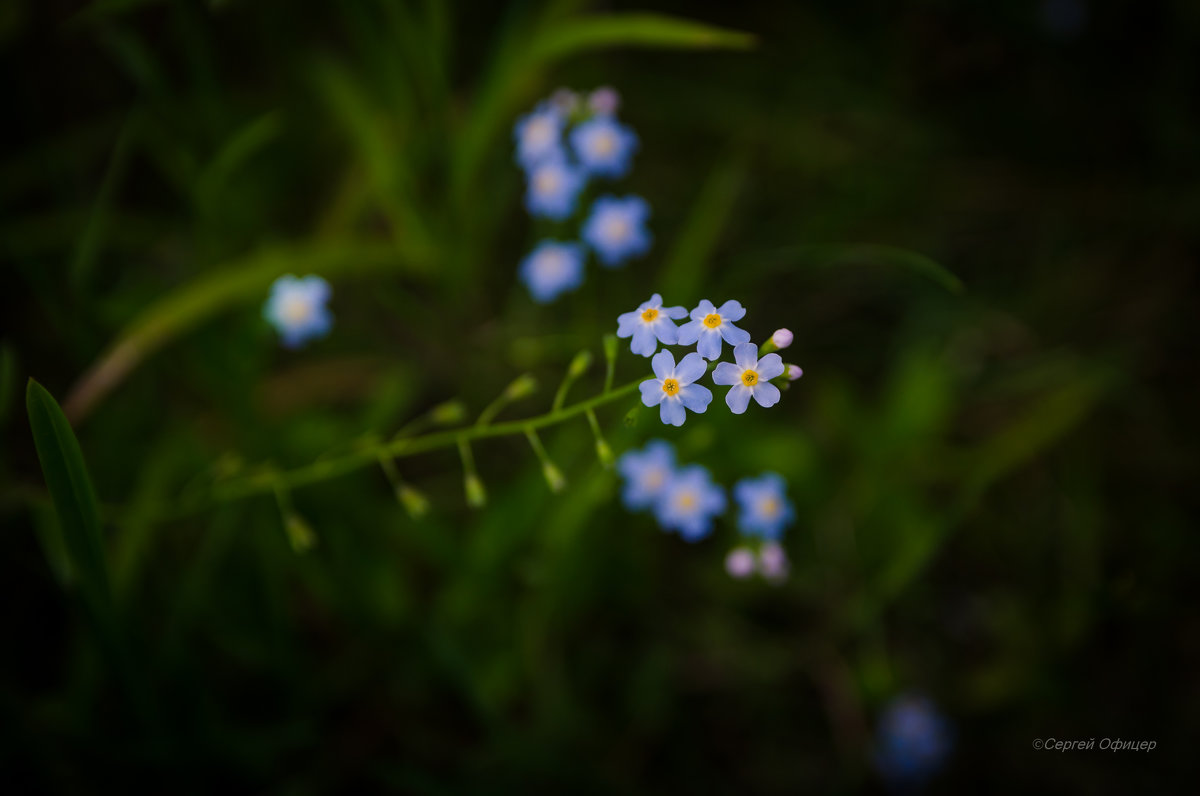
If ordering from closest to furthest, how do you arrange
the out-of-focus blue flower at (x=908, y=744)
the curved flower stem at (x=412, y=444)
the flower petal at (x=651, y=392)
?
the flower petal at (x=651, y=392) → the curved flower stem at (x=412, y=444) → the out-of-focus blue flower at (x=908, y=744)

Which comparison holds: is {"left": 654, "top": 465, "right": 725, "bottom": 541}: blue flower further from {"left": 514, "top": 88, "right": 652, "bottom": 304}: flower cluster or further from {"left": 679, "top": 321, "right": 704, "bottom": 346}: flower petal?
{"left": 679, "top": 321, "right": 704, "bottom": 346}: flower petal

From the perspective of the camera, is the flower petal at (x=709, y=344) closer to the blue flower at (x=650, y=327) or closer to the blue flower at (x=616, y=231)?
the blue flower at (x=650, y=327)

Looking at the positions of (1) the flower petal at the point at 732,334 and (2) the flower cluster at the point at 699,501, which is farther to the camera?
(2) the flower cluster at the point at 699,501

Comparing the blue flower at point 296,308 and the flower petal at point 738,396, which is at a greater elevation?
the blue flower at point 296,308

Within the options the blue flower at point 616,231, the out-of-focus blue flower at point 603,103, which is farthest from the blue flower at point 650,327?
the out-of-focus blue flower at point 603,103

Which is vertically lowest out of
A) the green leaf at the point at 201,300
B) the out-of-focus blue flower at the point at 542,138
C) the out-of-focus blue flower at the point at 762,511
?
the out-of-focus blue flower at the point at 762,511

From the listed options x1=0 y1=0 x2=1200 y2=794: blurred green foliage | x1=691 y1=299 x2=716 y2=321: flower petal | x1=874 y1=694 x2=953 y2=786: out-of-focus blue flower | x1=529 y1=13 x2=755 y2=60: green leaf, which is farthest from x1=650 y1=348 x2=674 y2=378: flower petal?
x1=874 y1=694 x2=953 y2=786: out-of-focus blue flower

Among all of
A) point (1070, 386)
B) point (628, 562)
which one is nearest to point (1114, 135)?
point (1070, 386)

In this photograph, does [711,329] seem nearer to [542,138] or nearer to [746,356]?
[746,356]
